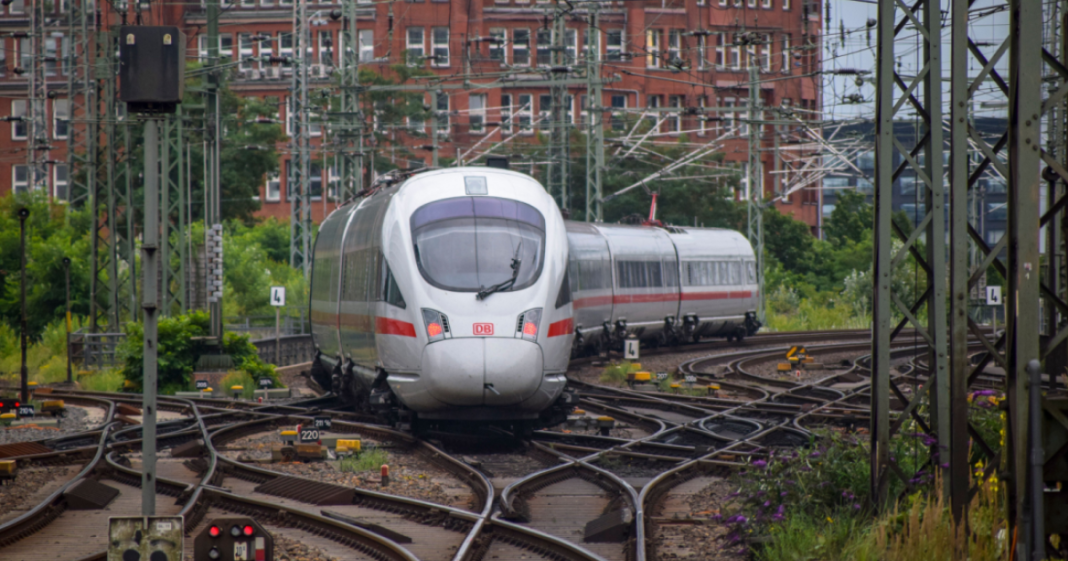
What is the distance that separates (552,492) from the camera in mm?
10742

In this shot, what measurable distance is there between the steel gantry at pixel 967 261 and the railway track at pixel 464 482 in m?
1.82

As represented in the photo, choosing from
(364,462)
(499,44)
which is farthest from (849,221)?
(364,462)

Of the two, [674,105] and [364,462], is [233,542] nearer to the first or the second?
[364,462]

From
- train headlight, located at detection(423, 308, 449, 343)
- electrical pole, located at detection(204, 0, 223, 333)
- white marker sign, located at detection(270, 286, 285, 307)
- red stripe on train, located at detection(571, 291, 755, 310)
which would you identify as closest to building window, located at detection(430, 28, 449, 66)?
red stripe on train, located at detection(571, 291, 755, 310)

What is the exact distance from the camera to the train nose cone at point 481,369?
12461 millimetres

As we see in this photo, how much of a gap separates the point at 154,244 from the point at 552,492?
555 cm

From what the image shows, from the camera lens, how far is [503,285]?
42.1ft

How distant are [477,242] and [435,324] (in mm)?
1061

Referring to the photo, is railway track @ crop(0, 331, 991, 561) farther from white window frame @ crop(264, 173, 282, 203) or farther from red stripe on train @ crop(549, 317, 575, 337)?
white window frame @ crop(264, 173, 282, 203)

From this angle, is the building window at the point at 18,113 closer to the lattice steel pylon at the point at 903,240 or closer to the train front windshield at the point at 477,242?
the train front windshield at the point at 477,242

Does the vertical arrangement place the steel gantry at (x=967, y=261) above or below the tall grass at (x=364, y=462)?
above

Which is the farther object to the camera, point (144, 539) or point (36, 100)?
point (36, 100)

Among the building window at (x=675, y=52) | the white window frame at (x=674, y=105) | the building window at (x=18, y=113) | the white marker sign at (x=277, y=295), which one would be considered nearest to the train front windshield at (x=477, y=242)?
the building window at (x=675, y=52)

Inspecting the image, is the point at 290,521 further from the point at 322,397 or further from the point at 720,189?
the point at 720,189
